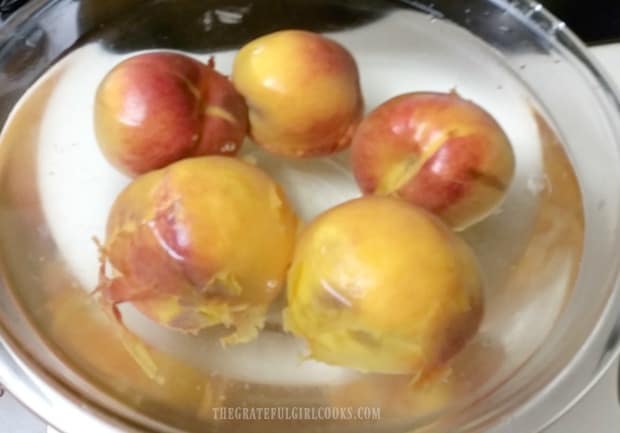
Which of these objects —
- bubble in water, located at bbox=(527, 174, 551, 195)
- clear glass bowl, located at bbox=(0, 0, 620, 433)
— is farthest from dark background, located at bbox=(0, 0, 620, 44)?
bubble in water, located at bbox=(527, 174, 551, 195)

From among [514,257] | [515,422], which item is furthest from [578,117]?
[515,422]

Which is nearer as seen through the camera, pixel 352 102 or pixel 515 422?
pixel 515 422

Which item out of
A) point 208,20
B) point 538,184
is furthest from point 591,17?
point 208,20

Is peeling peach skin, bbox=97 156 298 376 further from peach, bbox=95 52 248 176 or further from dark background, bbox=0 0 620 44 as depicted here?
dark background, bbox=0 0 620 44

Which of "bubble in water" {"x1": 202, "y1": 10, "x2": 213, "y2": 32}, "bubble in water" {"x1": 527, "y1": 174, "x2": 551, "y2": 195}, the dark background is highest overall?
"bubble in water" {"x1": 202, "y1": 10, "x2": 213, "y2": 32}

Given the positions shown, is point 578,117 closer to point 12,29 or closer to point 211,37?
point 211,37

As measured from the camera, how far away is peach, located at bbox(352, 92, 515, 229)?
53cm

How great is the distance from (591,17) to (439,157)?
9.3 inches

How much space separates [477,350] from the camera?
521mm

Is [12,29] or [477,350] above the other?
[12,29]

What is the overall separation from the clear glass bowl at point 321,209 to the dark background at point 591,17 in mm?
49

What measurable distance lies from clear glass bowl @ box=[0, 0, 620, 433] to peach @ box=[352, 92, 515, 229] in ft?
0.14

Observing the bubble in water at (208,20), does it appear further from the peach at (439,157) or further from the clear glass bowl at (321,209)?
the peach at (439,157)

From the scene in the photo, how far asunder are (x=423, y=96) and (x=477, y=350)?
0.15 m
